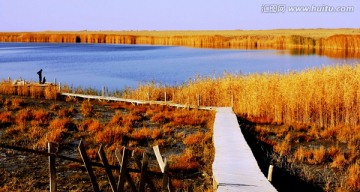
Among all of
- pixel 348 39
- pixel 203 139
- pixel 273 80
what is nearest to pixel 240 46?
pixel 348 39

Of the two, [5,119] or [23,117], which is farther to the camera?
[23,117]

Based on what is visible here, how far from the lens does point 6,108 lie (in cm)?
2131

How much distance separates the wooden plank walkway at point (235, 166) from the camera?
29.8ft

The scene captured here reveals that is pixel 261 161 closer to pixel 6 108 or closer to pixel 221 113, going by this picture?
pixel 221 113

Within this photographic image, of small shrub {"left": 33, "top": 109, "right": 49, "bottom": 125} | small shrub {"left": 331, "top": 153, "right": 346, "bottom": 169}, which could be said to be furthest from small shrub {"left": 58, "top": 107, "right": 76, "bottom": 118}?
small shrub {"left": 331, "top": 153, "right": 346, "bottom": 169}

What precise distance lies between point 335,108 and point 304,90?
1366 mm

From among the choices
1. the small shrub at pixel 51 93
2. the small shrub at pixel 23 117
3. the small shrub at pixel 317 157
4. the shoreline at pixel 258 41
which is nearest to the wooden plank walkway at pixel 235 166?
the small shrub at pixel 317 157

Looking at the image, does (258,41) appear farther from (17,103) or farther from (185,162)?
(185,162)

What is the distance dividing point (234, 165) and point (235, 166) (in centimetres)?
9

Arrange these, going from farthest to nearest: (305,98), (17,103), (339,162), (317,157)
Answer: (17,103)
(305,98)
(317,157)
(339,162)

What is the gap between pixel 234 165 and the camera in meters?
10.6

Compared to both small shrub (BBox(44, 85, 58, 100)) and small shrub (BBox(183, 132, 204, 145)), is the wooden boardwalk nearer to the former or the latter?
small shrub (BBox(183, 132, 204, 145))

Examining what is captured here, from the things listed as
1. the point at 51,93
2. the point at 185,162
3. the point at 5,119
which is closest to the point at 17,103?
the point at 51,93

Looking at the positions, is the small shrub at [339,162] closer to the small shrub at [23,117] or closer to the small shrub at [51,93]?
the small shrub at [23,117]
